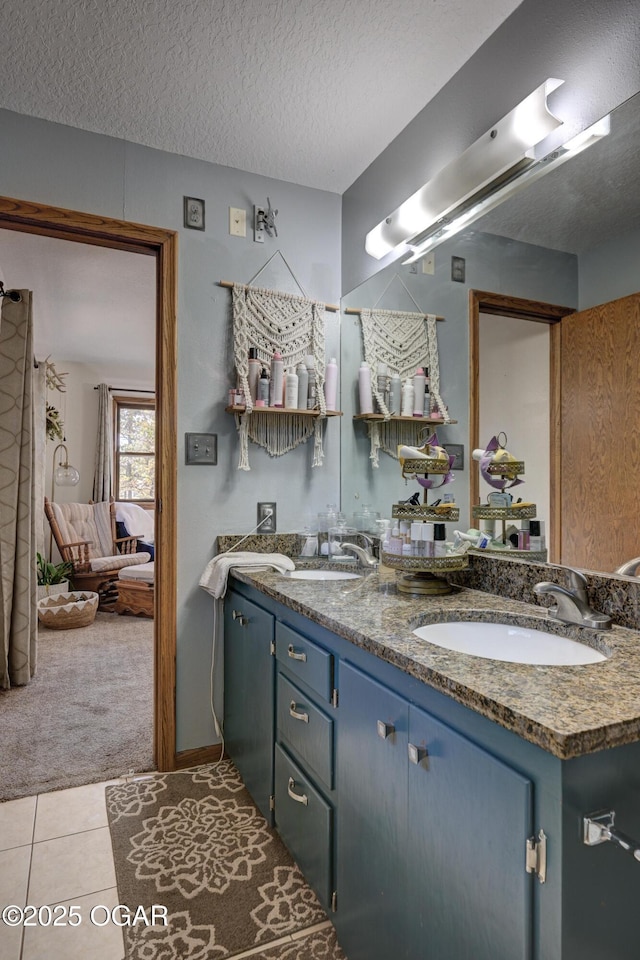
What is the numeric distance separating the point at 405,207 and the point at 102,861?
239cm

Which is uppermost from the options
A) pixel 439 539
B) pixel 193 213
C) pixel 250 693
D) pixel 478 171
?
pixel 193 213

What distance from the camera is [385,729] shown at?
1125 mm

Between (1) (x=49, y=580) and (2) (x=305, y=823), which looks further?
(1) (x=49, y=580)

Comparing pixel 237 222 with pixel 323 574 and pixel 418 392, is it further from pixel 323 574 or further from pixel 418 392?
pixel 323 574

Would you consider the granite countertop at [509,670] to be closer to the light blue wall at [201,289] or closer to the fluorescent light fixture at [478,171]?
the light blue wall at [201,289]

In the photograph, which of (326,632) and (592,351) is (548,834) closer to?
(326,632)

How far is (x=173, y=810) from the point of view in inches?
76.7

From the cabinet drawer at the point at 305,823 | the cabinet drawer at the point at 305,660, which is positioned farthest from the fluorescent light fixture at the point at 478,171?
the cabinet drawer at the point at 305,823

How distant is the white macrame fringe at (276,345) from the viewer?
2.30 m

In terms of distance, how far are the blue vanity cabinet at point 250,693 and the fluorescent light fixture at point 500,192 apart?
4.59 feet

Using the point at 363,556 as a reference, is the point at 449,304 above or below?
above

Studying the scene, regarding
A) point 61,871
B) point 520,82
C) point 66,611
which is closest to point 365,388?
point 520,82

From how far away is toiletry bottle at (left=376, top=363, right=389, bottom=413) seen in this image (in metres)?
2.24

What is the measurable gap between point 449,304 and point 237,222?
106 centimetres
